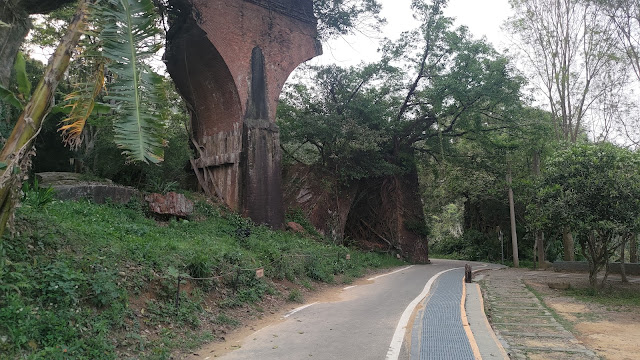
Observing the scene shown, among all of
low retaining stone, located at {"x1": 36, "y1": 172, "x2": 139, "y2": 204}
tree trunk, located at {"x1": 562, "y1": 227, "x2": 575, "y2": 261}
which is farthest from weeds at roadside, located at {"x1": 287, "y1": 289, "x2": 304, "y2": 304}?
tree trunk, located at {"x1": 562, "y1": 227, "x2": 575, "y2": 261}

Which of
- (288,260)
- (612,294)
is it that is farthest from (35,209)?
(612,294)

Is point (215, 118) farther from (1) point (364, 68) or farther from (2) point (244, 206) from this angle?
(1) point (364, 68)

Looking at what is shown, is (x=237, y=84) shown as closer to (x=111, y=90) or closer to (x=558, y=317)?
(x=111, y=90)

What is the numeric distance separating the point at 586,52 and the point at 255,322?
20490mm

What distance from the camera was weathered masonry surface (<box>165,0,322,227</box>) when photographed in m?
14.8

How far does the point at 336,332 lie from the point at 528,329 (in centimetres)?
388

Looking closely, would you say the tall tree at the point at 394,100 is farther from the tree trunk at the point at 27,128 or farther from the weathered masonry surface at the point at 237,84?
the tree trunk at the point at 27,128

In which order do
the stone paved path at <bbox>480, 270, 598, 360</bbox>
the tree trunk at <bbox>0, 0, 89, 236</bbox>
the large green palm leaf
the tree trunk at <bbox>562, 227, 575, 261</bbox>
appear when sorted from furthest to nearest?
1. the tree trunk at <bbox>562, 227, 575, 261</bbox>
2. the stone paved path at <bbox>480, 270, 598, 360</bbox>
3. the large green palm leaf
4. the tree trunk at <bbox>0, 0, 89, 236</bbox>

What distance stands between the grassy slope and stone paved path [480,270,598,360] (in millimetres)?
4550

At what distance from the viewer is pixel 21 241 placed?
5.48 metres

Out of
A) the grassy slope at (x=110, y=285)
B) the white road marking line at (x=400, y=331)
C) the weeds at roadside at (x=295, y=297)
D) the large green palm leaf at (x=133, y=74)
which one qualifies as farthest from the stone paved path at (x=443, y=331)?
the large green palm leaf at (x=133, y=74)

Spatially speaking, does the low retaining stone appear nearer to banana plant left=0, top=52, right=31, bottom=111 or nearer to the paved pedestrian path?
banana plant left=0, top=52, right=31, bottom=111

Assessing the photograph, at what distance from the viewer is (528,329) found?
8.07 metres

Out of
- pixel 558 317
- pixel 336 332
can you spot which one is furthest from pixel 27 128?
pixel 558 317
